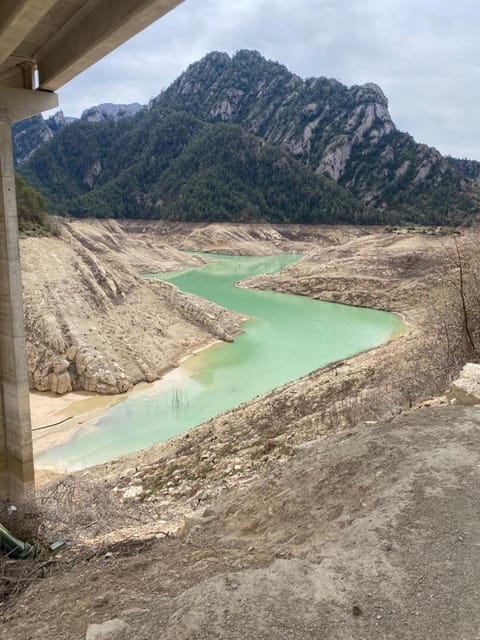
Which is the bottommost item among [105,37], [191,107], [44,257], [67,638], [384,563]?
[67,638]

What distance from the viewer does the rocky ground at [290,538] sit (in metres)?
3.42

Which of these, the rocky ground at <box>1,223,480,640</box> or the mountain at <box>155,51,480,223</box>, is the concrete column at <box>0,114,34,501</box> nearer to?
the rocky ground at <box>1,223,480,640</box>

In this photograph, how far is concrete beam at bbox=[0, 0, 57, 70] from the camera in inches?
251

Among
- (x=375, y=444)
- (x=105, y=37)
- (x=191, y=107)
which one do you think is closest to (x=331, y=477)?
(x=375, y=444)

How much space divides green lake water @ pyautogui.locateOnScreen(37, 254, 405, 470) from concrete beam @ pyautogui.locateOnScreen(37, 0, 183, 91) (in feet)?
31.4

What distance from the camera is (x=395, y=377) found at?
517 inches

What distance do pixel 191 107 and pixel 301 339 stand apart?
505ft

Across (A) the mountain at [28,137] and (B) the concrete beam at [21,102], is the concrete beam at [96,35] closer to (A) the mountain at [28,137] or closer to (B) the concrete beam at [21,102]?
(B) the concrete beam at [21,102]

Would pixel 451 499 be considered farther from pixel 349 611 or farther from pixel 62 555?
pixel 62 555

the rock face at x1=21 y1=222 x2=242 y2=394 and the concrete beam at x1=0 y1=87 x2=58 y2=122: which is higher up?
the concrete beam at x1=0 y1=87 x2=58 y2=122

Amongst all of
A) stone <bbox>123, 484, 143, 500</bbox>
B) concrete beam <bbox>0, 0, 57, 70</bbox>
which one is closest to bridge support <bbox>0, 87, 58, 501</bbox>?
stone <bbox>123, 484, 143, 500</bbox>

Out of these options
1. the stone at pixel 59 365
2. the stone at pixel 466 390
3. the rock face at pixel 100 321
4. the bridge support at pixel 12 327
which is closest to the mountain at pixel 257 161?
the rock face at pixel 100 321

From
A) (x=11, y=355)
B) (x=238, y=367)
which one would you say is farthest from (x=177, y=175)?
(x=11, y=355)

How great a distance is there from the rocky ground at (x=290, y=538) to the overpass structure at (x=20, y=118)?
2.13 metres
